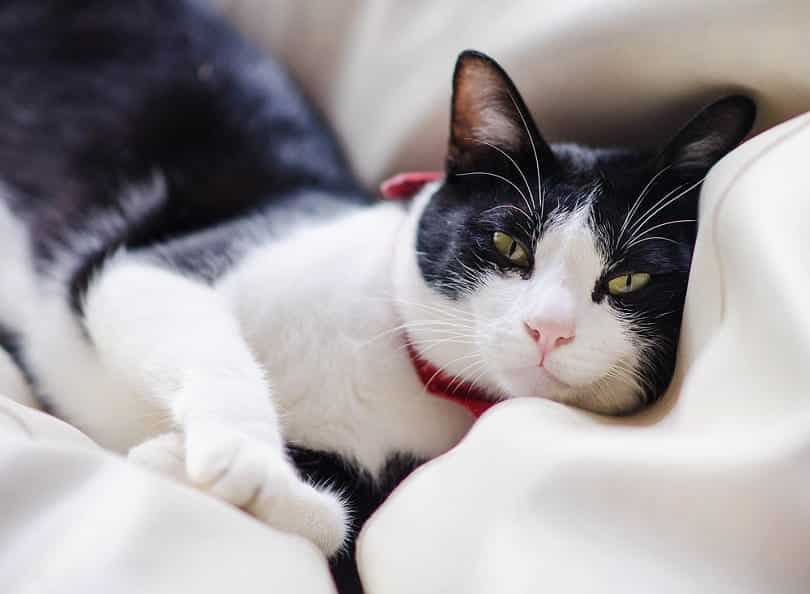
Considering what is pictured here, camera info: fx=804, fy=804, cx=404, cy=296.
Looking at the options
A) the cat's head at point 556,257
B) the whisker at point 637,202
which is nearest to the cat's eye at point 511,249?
the cat's head at point 556,257

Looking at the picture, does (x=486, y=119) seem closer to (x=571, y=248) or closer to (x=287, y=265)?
(x=571, y=248)

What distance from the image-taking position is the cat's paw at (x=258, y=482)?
2.50ft

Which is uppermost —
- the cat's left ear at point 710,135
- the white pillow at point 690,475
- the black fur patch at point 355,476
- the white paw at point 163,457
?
the cat's left ear at point 710,135

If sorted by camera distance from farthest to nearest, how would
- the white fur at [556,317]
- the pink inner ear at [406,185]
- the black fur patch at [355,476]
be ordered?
the pink inner ear at [406,185] → the black fur patch at [355,476] → the white fur at [556,317]

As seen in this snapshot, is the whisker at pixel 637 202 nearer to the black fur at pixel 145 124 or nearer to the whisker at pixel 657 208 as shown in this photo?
the whisker at pixel 657 208

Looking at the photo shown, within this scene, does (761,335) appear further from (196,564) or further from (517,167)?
(196,564)

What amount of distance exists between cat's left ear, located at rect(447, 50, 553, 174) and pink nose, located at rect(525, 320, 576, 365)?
25 centimetres

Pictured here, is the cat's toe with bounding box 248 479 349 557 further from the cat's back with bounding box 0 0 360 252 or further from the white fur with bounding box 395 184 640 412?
the cat's back with bounding box 0 0 360 252

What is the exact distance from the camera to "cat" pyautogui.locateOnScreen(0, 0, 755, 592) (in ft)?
2.93

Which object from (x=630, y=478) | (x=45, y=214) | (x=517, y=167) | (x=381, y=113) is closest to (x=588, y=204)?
(x=517, y=167)

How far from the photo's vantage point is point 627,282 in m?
0.92

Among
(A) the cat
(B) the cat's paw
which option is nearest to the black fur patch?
(A) the cat

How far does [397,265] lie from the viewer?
112 cm

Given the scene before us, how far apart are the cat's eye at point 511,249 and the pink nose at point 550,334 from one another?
0.11 meters
